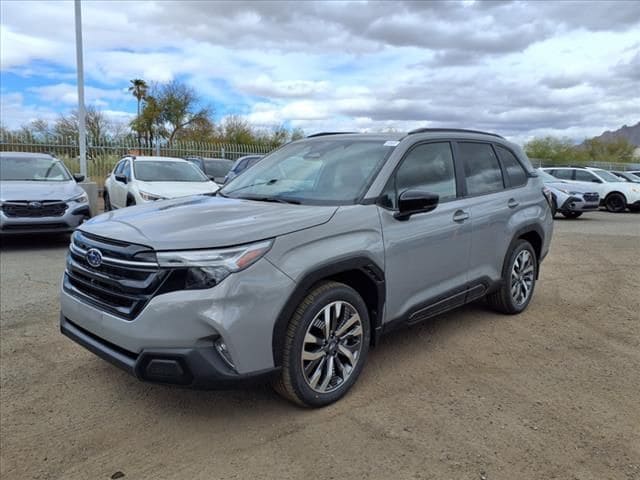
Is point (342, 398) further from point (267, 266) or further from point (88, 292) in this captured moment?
point (88, 292)

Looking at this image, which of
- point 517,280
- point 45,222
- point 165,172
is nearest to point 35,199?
point 45,222

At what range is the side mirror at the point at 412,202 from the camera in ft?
11.2

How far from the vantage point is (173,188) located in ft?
31.0

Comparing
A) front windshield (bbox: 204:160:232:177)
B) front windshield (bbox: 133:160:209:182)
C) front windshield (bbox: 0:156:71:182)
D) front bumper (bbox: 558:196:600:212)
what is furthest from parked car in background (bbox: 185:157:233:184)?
front bumper (bbox: 558:196:600:212)

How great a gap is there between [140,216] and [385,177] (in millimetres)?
1692

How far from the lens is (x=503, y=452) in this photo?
108 inches

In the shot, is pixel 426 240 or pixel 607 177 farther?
pixel 607 177

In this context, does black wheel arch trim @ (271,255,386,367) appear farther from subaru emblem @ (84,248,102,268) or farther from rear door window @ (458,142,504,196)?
rear door window @ (458,142,504,196)

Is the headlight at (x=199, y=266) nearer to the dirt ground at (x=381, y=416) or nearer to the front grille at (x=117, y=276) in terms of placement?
the front grille at (x=117, y=276)

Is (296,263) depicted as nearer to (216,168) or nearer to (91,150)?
(216,168)

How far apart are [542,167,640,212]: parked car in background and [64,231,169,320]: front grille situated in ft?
58.7

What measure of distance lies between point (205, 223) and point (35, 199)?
664 centimetres

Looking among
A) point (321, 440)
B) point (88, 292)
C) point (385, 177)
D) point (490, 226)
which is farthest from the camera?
point (490, 226)

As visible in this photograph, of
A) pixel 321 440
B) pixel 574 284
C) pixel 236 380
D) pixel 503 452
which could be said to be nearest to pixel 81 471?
pixel 236 380
